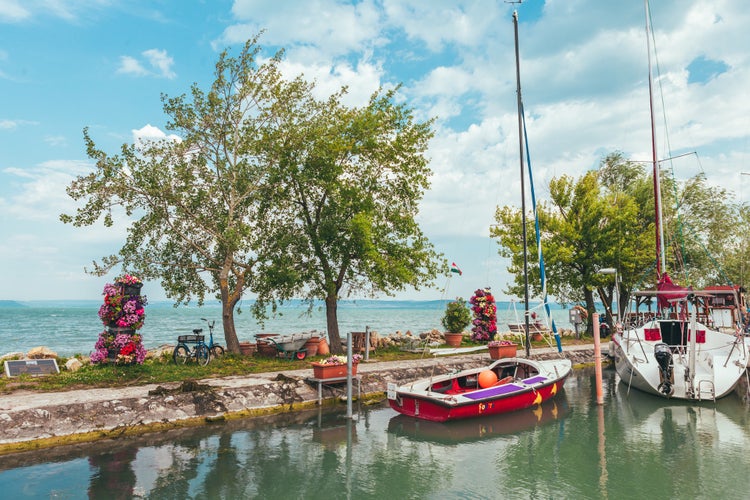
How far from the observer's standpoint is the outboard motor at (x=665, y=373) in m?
18.3

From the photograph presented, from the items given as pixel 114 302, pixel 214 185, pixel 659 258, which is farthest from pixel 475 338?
pixel 114 302

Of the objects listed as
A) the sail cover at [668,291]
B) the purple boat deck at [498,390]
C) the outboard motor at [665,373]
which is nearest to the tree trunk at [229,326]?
the purple boat deck at [498,390]

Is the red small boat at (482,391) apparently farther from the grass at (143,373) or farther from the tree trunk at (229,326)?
the tree trunk at (229,326)

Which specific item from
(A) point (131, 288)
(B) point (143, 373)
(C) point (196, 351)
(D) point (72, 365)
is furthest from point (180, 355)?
(A) point (131, 288)

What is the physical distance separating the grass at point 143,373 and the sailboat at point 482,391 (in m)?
5.77

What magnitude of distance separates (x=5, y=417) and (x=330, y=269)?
39.6 feet

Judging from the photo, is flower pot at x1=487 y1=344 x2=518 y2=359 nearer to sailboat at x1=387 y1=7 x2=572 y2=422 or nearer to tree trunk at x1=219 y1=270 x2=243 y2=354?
sailboat at x1=387 y1=7 x2=572 y2=422

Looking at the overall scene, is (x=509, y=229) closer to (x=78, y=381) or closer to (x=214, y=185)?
(x=214, y=185)

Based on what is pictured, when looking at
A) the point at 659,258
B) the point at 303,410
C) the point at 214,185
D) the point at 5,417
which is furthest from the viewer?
the point at 659,258

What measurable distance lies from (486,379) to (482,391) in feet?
6.10

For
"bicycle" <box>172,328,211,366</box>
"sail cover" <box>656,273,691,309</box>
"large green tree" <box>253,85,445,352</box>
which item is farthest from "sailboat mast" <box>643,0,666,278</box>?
"bicycle" <box>172,328,211,366</box>

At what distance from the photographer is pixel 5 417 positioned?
1134 cm

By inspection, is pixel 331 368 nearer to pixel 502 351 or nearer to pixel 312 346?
pixel 312 346

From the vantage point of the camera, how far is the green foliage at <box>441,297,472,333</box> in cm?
2723
